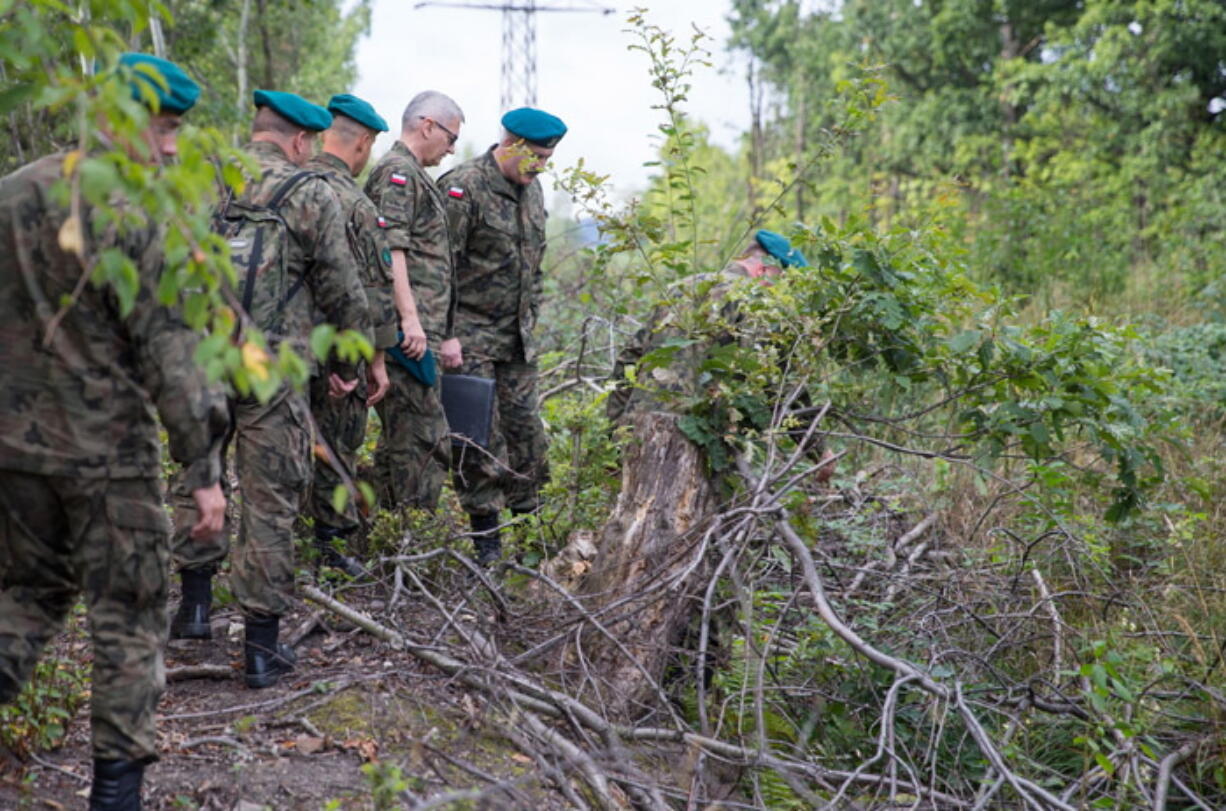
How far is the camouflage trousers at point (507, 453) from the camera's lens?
597 centimetres

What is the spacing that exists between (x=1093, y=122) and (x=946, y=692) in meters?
16.1

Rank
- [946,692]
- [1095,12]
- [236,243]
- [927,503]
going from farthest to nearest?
[1095,12], [927,503], [236,243], [946,692]

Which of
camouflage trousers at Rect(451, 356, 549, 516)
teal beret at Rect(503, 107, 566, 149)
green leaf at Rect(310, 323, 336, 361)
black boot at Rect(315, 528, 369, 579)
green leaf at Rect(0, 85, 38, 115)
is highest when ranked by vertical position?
green leaf at Rect(0, 85, 38, 115)

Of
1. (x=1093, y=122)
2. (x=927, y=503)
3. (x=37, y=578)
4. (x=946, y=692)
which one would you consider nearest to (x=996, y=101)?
(x=1093, y=122)

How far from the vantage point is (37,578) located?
10.1ft

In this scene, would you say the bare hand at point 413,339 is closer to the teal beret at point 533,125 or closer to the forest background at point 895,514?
the forest background at point 895,514

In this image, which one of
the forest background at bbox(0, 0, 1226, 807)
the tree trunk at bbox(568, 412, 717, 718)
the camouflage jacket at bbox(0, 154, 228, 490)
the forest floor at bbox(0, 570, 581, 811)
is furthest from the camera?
the tree trunk at bbox(568, 412, 717, 718)

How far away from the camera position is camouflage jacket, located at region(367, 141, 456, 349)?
5387mm

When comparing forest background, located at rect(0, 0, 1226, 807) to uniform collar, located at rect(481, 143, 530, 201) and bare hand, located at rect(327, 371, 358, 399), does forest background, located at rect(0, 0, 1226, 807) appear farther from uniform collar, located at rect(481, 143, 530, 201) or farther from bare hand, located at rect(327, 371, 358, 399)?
bare hand, located at rect(327, 371, 358, 399)

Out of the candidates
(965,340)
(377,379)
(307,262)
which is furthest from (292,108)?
(965,340)

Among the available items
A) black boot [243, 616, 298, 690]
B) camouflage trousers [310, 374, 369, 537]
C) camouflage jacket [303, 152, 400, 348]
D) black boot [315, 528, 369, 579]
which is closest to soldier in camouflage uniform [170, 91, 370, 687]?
black boot [243, 616, 298, 690]

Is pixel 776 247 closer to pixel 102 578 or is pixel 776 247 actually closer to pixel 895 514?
pixel 895 514

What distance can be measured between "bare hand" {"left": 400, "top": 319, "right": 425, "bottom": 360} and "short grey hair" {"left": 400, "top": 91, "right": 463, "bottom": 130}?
1017 millimetres

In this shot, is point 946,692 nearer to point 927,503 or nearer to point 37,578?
point 37,578
